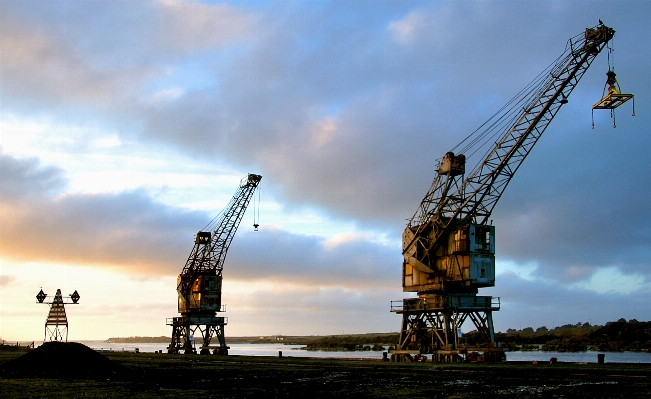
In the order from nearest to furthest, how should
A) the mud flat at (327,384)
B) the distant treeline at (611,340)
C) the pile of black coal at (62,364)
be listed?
the mud flat at (327,384)
the pile of black coal at (62,364)
the distant treeline at (611,340)

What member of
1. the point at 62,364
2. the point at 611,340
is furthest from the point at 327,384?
the point at 611,340

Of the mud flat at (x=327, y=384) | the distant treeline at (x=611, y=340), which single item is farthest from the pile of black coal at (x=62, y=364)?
Answer: the distant treeline at (x=611, y=340)

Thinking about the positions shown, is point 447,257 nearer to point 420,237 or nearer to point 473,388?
point 420,237

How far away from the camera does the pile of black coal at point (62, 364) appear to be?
3812cm

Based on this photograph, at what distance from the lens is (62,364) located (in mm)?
39969

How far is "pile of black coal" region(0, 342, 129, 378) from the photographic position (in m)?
38.1

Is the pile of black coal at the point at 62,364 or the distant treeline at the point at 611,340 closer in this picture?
the pile of black coal at the point at 62,364

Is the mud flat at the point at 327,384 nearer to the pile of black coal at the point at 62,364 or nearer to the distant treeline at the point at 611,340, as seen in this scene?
the pile of black coal at the point at 62,364

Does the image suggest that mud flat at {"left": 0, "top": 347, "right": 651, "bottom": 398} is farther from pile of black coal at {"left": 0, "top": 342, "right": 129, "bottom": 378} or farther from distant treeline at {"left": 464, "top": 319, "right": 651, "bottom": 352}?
Answer: distant treeline at {"left": 464, "top": 319, "right": 651, "bottom": 352}

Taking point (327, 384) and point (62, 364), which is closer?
point (327, 384)

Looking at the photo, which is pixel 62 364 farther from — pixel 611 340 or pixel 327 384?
pixel 611 340

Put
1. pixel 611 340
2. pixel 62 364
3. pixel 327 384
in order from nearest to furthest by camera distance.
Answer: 1. pixel 327 384
2. pixel 62 364
3. pixel 611 340

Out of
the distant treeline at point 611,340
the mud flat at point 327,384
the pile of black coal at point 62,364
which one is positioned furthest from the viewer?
the distant treeline at point 611,340

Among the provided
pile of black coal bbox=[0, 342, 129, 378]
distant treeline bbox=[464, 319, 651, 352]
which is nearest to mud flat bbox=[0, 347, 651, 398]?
pile of black coal bbox=[0, 342, 129, 378]
